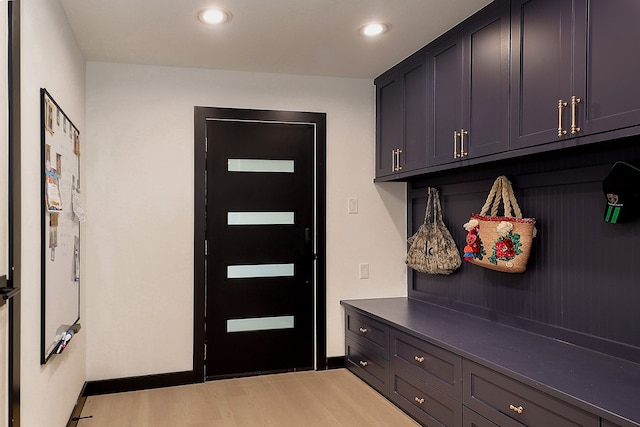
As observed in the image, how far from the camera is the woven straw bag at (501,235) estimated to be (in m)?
2.74

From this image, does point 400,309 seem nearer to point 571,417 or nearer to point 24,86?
point 571,417

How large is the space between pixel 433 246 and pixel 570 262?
1.15 m

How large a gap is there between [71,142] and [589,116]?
265 cm

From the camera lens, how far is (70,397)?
2.85 m

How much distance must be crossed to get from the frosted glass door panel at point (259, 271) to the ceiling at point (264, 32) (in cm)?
150

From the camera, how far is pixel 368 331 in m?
3.58

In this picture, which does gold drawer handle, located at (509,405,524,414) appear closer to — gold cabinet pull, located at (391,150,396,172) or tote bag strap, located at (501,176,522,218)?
tote bag strap, located at (501,176,522,218)

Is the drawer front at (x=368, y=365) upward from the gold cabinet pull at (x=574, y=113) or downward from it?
downward

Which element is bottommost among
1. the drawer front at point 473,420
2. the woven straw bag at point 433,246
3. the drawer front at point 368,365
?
the drawer front at point 368,365

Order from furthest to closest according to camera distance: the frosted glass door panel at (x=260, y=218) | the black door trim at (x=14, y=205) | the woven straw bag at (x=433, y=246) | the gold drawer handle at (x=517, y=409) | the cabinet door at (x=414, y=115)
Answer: the frosted glass door panel at (x=260, y=218), the woven straw bag at (x=433, y=246), the cabinet door at (x=414, y=115), the gold drawer handle at (x=517, y=409), the black door trim at (x=14, y=205)

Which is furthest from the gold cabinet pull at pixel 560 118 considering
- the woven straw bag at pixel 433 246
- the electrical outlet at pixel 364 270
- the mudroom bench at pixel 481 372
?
the electrical outlet at pixel 364 270

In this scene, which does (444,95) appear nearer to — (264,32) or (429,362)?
(264,32)

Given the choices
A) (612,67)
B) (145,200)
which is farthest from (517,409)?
(145,200)

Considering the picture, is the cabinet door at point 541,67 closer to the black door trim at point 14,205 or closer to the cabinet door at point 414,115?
the cabinet door at point 414,115
